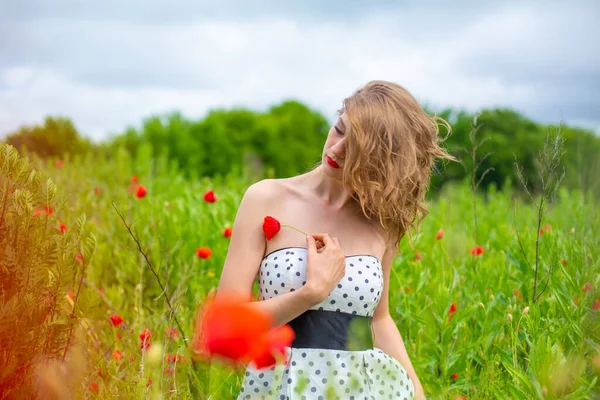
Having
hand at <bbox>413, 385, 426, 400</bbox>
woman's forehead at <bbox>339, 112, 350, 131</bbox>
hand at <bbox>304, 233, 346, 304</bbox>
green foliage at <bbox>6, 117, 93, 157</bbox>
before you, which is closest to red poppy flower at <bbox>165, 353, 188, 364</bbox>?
hand at <bbox>304, 233, 346, 304</bbox>

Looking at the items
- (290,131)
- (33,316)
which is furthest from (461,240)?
(290,131)

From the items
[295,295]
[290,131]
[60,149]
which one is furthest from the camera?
[290,131]

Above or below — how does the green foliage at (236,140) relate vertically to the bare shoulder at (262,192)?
below

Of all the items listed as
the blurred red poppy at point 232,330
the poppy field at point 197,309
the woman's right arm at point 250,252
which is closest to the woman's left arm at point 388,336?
the poppy field at point 197,309

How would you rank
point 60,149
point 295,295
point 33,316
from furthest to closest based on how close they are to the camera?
point 60,149, point 295,295, point 33,316

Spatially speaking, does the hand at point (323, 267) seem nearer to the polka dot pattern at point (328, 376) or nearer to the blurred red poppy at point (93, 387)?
the polka dot pattern at point (328, 376)

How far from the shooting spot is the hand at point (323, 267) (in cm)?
214

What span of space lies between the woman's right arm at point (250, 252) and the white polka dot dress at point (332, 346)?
6 cm

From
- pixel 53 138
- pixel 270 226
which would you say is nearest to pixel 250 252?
pixel 270 226

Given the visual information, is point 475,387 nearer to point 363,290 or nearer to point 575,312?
point 575,312

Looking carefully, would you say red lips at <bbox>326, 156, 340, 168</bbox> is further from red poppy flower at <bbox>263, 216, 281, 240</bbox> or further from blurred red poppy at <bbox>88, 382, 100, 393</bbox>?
blurred red poppy at <bbox>88, 382, 100, 393</bbox>

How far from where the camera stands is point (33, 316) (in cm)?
192

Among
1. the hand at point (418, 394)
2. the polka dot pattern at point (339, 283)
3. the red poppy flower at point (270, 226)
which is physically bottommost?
the hand at point (418, 394)

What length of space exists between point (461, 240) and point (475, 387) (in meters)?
1.20
